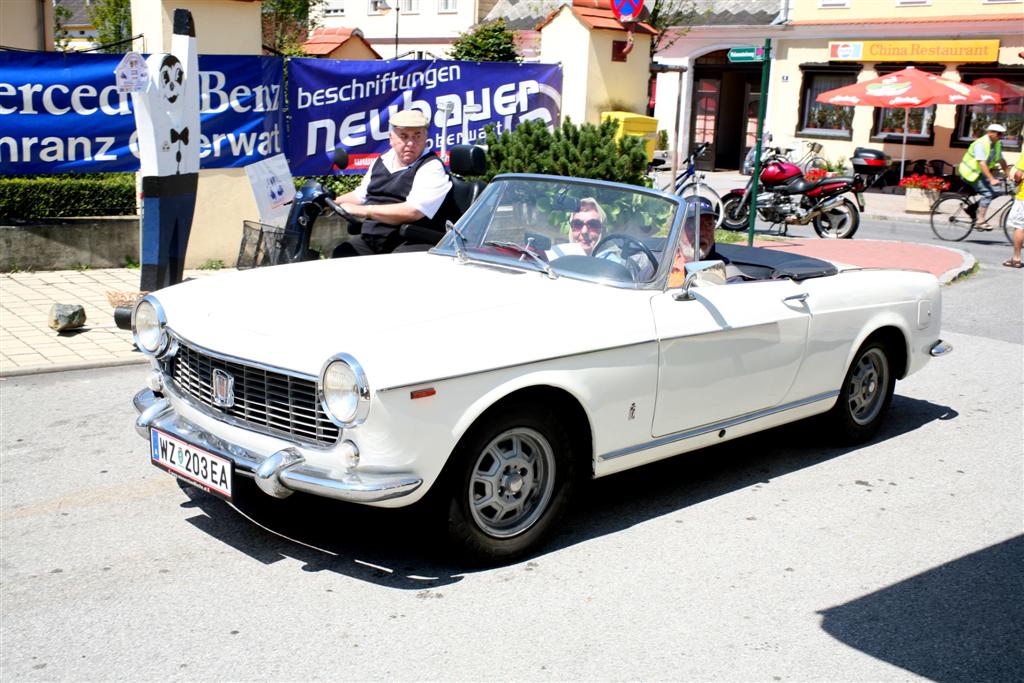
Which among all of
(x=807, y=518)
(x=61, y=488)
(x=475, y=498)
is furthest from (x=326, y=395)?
(x=807, y=518)

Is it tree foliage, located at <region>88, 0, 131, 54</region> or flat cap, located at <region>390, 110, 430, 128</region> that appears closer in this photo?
flat cap, located at <region>390, 110, 430, 128</region>

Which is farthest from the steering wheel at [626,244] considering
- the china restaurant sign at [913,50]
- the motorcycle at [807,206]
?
the china restaurant sign at [913,50]

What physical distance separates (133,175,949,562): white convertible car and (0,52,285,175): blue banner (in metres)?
5.95

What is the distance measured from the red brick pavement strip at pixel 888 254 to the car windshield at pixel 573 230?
838 cm

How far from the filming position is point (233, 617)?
4.04 metres

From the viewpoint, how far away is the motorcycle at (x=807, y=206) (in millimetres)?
16906

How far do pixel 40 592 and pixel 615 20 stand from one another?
12.6 m

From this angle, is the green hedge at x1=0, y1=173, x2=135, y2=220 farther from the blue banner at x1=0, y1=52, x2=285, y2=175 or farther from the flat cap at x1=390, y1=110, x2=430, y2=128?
the flat cap at x1=390, y1=110, x2=430, y2=128

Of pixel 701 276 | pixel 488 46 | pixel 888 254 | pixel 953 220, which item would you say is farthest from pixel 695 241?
pixel 488 46

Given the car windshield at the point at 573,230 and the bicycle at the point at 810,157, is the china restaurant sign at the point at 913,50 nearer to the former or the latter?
the bicycle at the point at 810,157

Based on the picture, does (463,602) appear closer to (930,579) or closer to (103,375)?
(930,579)

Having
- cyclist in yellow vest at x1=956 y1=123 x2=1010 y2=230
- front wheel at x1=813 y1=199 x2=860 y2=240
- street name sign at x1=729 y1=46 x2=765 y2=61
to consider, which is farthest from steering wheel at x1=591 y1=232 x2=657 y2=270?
A: cyclist in yellow vest at x1=956 y1=123 x2=1010 y2=230

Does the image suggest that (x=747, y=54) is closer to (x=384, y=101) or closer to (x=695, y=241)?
(x=384, y=101)

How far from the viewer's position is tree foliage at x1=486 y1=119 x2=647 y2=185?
1188 centimetres
